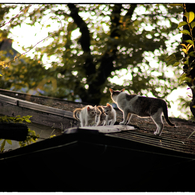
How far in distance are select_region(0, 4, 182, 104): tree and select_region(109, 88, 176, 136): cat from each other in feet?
8.84

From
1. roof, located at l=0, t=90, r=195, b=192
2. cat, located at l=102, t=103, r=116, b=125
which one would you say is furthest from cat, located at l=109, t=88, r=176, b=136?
roof, located at l=0, t=90, r=195, b=192

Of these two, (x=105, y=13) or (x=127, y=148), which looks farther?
(x=105, y=13)

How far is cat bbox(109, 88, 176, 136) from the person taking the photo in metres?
2.42

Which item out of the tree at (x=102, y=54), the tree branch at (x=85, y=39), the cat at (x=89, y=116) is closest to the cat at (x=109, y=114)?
the cat at (x=89, y=116)

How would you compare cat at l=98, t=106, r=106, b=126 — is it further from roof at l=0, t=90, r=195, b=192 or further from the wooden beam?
the wooden beam

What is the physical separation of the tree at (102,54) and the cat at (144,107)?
106 inches

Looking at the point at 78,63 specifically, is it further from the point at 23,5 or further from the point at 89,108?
the point at 89,108

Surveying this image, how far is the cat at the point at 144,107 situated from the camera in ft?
7.93

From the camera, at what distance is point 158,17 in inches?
202

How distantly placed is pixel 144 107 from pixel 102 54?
3307mm

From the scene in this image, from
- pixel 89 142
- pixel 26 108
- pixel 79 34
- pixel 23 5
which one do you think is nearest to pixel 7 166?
pixel 89 142

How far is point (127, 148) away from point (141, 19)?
4338 mm

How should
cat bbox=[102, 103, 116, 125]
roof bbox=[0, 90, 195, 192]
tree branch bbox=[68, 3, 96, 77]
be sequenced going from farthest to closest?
1. tree branch bbox=[68, 3, 96, 77]
2. cat bbox=[102, 103, 116, 125]
3. roof bbox=[0, 90, 195, 192]

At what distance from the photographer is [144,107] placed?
243 cm
